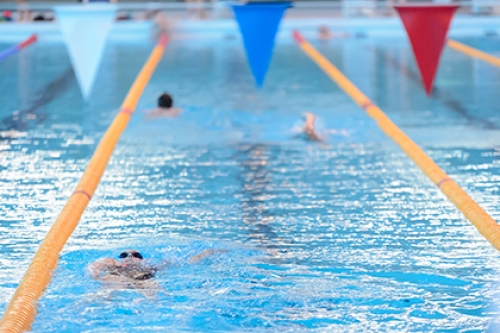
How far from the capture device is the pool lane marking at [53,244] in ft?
11.6

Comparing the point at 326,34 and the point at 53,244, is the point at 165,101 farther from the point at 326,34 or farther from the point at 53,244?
the point at 326,34

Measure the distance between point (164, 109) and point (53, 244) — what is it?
3917 millimetres

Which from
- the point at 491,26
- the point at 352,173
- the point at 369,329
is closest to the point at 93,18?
the point at 352,173

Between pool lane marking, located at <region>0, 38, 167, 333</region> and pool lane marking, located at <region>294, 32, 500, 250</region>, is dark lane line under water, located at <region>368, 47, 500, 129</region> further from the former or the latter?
pool lane marking, located at <region>0, 38, 167, 333</region>

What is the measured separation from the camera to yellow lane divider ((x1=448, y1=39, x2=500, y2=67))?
1130 centimetres

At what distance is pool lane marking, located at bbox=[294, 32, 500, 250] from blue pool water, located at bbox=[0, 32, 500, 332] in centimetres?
8

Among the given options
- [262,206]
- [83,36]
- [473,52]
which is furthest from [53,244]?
[473,52]

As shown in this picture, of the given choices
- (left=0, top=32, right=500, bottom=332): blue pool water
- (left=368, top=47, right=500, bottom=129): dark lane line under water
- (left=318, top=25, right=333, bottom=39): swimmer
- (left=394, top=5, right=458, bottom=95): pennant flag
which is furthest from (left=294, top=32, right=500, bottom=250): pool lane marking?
(left=318, top=25, right=333, bottom=39): swimmer

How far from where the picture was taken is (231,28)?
15.7 m

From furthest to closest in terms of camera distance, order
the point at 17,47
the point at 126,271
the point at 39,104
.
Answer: the point at 17,47 → the point at 39,104 → the point at 126,271

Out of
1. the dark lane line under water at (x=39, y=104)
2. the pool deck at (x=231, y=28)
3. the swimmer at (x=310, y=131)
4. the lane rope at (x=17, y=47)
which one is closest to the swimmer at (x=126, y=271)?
the swimmer at (x=310, y=131)

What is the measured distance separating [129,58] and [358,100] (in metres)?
4.95

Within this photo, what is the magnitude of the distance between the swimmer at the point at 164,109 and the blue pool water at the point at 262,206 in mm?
127

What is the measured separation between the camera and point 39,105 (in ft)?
28.7
